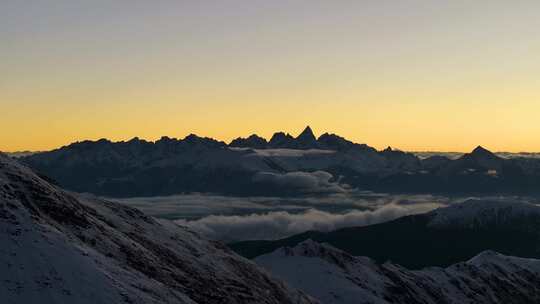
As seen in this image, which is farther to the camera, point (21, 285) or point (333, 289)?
point (333, 289)

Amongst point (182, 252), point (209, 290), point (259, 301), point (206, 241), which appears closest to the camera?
point (209, 290)

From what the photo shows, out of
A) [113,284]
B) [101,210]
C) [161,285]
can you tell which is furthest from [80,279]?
[101,210]

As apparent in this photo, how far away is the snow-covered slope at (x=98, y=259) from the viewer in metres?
74.4

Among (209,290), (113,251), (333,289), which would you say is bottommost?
(333,289)

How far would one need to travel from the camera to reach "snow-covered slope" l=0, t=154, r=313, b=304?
244 ft

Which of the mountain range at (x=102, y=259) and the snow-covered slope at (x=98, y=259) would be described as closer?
the snow-covered slope at (x=98, y=259)

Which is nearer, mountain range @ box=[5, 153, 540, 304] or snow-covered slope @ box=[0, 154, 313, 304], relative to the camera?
snow-covered slope @ box=[0, 154, 313, 304]

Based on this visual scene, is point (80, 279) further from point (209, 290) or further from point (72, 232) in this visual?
point (209, 290)

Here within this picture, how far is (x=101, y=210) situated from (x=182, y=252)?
1758 centimetres

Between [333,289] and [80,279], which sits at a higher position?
[80,279]

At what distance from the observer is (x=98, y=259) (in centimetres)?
8469

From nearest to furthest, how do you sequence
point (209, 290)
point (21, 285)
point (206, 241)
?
point (21, 285) → point (209, 290) → point (206, 241)

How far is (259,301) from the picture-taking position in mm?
117500

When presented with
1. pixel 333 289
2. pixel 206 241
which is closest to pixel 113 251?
pixel 206 241
